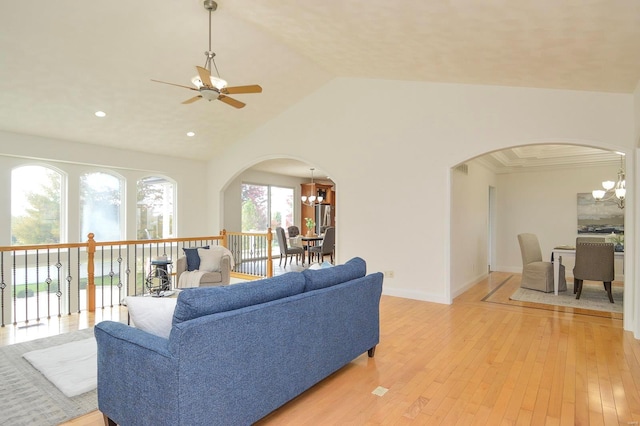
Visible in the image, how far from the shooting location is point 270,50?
5.29 m

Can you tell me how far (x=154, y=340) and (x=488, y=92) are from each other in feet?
16.9

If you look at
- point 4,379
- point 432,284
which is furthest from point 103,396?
point 432,284

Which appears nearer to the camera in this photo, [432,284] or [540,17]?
[540,17]

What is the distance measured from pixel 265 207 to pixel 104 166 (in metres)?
4.99

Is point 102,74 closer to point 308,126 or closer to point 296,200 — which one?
point 308,126

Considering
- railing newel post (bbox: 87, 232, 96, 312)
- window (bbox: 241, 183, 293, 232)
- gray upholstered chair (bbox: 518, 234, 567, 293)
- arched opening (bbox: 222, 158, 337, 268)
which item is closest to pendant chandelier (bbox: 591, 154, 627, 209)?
gray upholstered chair (bbox: 518, 234, 567, 293)

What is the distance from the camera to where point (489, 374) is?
120 inches

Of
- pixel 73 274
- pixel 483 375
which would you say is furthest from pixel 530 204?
pixel 73 274

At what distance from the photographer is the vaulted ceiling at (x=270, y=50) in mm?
3107

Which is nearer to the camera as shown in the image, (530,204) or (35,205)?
(35,205)

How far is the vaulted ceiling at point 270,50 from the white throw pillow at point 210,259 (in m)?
2.60

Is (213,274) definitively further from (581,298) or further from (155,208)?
(581,298)

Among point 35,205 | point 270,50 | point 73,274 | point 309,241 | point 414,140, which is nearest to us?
point 270,50

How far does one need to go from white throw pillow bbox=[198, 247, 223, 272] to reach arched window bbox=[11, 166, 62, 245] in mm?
3143
